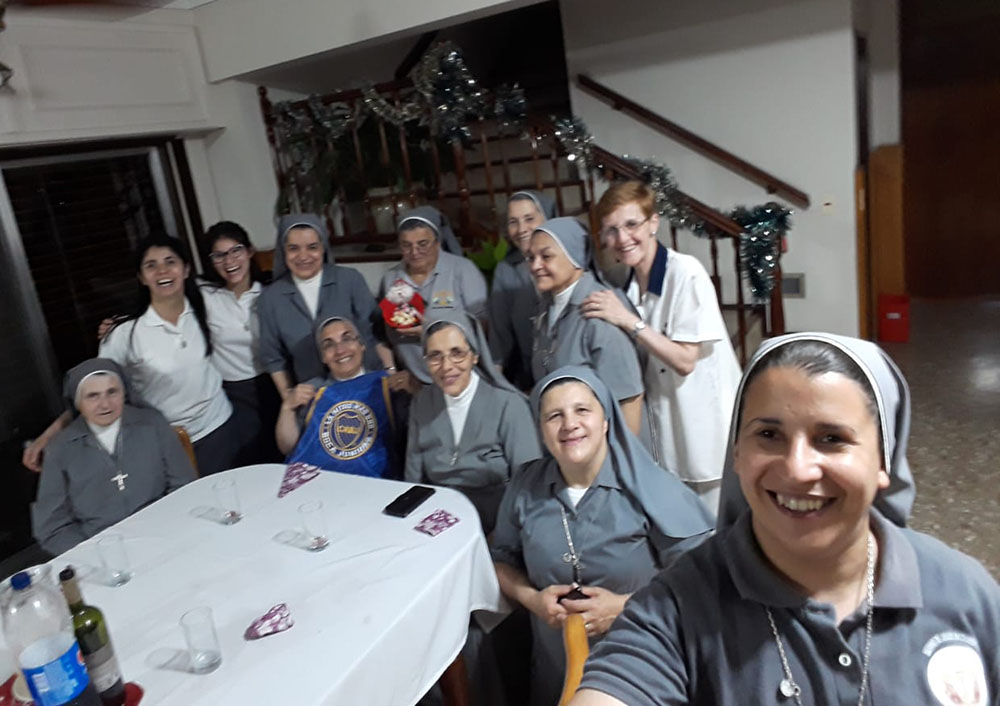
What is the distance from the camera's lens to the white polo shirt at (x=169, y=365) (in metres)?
2.58

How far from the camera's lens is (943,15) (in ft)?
15.4

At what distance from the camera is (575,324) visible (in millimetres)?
2098

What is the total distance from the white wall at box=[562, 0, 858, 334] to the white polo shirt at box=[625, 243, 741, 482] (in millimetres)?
2336

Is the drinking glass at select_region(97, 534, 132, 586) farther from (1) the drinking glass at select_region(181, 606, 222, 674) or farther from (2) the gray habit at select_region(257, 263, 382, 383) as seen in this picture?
(2) the gray habit at select_region(257, 263, 382, 383)

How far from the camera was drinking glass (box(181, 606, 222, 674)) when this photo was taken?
1.33m

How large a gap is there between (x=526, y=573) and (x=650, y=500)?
0.38 meters

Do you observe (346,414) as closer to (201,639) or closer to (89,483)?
(89,483)

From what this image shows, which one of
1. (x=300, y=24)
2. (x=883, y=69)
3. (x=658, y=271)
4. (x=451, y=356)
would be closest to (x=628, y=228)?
(x=658, y=271)

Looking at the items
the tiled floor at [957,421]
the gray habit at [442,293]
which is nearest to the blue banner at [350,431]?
the gray habit at [442,293]

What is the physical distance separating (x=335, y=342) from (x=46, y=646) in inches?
57.0

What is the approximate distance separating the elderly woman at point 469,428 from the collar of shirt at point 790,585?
45.5 inches

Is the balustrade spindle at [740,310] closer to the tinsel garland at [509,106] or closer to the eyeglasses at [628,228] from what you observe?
the tinsel garland at [509,106]

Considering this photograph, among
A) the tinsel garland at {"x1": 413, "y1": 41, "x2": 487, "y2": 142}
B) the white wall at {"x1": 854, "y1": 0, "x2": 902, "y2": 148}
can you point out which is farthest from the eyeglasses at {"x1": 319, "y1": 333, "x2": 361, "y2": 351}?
the white wall at {"x1": 854, "y1": 0, "x2": 902, "y2": 148}

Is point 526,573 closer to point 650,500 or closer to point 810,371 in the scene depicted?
point 650,500
